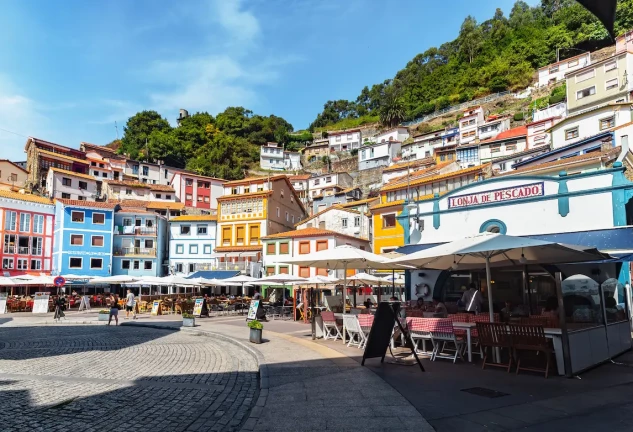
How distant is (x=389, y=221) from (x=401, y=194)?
689cm

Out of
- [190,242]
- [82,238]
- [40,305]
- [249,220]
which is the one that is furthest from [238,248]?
[40,305]

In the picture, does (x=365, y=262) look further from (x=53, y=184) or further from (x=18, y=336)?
(x=53, y=184)

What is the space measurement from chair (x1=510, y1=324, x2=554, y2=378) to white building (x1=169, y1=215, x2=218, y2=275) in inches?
1771

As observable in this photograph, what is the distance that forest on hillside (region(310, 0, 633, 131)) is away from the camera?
83.1 meters

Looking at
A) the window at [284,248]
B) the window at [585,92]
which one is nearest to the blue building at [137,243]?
the window at [284,248]

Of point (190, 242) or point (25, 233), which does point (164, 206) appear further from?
point (25, 233)

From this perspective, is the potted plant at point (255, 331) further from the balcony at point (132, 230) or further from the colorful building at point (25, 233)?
the balcony at point (132, 230)

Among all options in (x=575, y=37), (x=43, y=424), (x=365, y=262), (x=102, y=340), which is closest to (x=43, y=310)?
(x=102, y=340)

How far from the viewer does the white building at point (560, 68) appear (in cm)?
7350

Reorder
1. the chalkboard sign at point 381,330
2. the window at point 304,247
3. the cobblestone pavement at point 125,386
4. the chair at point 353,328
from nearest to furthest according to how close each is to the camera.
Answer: the cobblestone pavement at point 125,386
the chalkboard sign at point 381,330
the chair at point 353,328
the window at point 304,247

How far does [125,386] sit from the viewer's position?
853 cm

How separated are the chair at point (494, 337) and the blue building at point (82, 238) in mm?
47666

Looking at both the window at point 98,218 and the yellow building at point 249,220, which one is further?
the window at point 98,218

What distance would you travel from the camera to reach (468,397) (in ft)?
23.2
